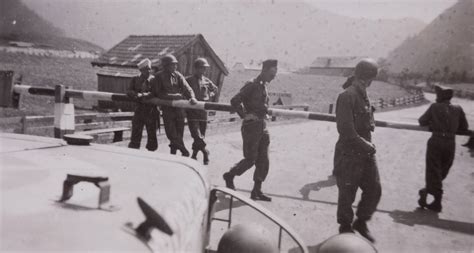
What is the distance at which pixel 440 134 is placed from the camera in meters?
5.66

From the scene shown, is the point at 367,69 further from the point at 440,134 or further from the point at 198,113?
the point at 198,113

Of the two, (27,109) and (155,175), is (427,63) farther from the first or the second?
(155,175)

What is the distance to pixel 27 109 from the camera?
15.6 metres

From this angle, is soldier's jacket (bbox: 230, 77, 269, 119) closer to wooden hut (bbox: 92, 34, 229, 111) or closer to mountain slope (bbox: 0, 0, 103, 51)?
wooden hut (bbox: 92, 34, 229, 111)

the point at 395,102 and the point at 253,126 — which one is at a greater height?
the point at 395,102

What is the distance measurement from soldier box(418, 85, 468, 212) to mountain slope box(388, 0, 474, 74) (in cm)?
6855

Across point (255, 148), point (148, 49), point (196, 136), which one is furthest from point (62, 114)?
point (148, 49)

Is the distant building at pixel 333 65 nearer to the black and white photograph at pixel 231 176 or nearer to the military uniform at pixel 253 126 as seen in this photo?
the black and white photograph at pixel 231 176

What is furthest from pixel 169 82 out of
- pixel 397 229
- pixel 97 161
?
pixel 97 161

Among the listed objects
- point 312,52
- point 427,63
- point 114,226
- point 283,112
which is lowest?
point 114,226

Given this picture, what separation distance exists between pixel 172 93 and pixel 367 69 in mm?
3550

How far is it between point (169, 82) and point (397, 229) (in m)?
4.16

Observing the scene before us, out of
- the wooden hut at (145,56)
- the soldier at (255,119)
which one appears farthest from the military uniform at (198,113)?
the wooden hut at (145,56)

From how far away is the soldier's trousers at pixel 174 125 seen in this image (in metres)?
6.82
